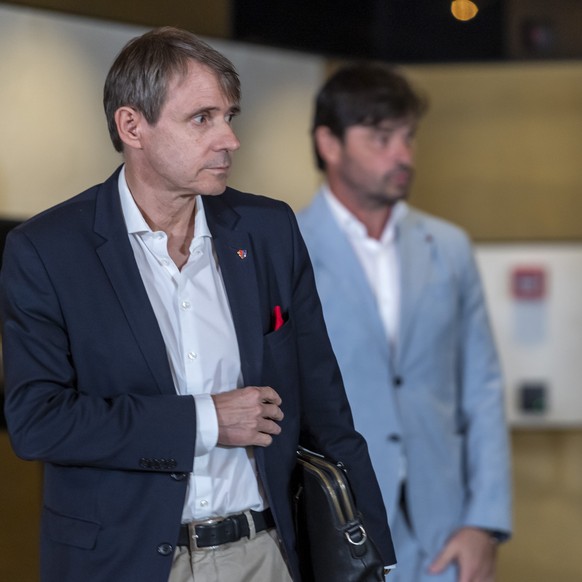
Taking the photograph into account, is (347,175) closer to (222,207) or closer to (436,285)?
(436,285)

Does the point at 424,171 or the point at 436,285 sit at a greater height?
the point at 424,171

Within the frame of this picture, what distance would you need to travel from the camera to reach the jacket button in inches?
78.8

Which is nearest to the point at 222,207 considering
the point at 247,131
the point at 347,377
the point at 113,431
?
the point at 113,431

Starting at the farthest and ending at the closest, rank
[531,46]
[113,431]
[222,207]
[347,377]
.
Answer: [531,46] < [347,377] < [222,207] < [113,431]

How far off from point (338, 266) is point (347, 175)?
329 millimetres

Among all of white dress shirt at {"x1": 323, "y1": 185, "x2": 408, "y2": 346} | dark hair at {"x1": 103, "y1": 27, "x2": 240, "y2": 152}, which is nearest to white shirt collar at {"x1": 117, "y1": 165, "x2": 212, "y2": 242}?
dark hair at {"x1": 103, "y1": 27, "x2": 240, "y2": 152}

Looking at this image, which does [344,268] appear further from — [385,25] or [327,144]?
[385,25]

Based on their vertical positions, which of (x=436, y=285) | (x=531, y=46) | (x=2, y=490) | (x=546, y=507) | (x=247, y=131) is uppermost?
(x=531, y=46)

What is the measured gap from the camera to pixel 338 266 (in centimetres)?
325

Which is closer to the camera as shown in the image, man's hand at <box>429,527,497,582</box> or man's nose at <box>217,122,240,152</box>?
man's nose at <box>217,122,240,152</box>

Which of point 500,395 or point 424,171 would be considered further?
point 424,171

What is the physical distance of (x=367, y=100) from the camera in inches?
138

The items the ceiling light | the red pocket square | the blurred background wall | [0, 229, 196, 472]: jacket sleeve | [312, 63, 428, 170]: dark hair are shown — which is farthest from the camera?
the ceiling light

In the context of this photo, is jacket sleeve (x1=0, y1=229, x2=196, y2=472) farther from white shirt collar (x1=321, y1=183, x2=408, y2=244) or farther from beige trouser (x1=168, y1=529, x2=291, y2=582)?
white shirt collar (x1=321, y1=183, x2=408, y2=244)
